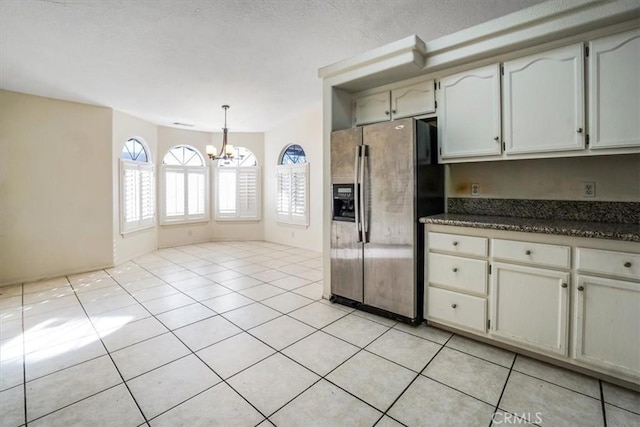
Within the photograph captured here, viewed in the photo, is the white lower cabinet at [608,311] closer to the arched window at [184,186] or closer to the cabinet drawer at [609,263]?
the cabinet drawer at [609,263]

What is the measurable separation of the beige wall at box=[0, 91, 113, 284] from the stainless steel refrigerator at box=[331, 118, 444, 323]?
12.7ft

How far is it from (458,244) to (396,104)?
1.51 metres

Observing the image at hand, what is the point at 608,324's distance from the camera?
73.4 inches

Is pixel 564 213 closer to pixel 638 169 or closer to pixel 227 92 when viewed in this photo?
pixel 638 169

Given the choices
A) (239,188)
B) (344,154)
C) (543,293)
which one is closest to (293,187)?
(239,188)

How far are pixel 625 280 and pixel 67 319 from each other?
14.5ft

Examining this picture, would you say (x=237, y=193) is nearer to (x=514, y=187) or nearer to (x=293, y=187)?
(x=293, y=187)

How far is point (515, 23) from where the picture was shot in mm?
2207

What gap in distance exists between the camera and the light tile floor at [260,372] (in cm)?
167

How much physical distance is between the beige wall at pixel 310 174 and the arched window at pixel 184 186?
1.42 m

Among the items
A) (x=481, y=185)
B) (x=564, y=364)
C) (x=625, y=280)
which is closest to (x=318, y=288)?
(x=481, y=185)

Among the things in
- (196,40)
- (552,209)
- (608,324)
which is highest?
(196,40)
